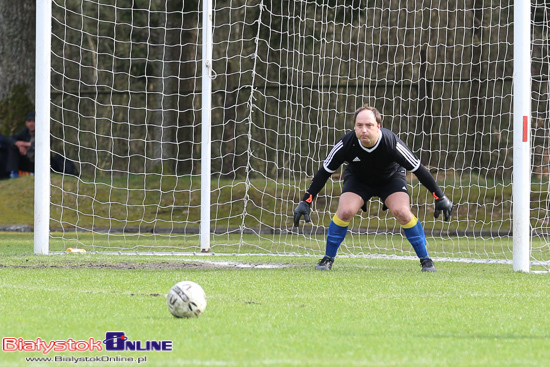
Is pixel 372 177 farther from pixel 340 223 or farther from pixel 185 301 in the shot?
pixel 185 301

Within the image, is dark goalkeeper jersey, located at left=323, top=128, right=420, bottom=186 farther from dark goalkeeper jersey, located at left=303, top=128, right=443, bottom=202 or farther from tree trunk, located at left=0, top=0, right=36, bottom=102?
tree trunk, located at left=0, top=0, right=36, bottom=102

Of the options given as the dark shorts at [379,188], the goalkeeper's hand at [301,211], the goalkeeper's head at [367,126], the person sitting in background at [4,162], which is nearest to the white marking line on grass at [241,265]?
the goalkeeper's hand at [301,211]

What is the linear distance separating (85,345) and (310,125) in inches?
511

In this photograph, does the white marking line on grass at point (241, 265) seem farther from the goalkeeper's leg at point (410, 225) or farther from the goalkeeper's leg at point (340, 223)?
the goalkeeper's leg at point (410, 225)

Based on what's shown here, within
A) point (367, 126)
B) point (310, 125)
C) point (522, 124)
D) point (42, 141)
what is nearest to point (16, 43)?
point (310, 125)

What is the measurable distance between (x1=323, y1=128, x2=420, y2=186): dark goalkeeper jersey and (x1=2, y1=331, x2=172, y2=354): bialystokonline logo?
14.4 feet

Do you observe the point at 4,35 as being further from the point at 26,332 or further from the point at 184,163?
the point at 26,332

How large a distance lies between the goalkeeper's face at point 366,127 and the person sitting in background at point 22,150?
1138cm

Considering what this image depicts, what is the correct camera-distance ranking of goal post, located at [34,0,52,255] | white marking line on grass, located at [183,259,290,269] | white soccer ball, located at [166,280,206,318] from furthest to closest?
goal post, located at [34,0,52,255] < white marking line on grass, located at [183,259,290,269] < white soccer ball, located at [166,280,206,318]

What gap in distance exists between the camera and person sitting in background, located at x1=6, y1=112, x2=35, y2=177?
18.8m

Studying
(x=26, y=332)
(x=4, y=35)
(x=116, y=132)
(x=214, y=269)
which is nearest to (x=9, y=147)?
(x=4, y=35)

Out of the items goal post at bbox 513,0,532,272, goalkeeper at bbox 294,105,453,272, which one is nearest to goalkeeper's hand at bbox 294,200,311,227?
goalkeeper at bbox 294,105,453,272

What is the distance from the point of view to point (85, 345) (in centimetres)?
443

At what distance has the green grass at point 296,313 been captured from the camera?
423 cm
